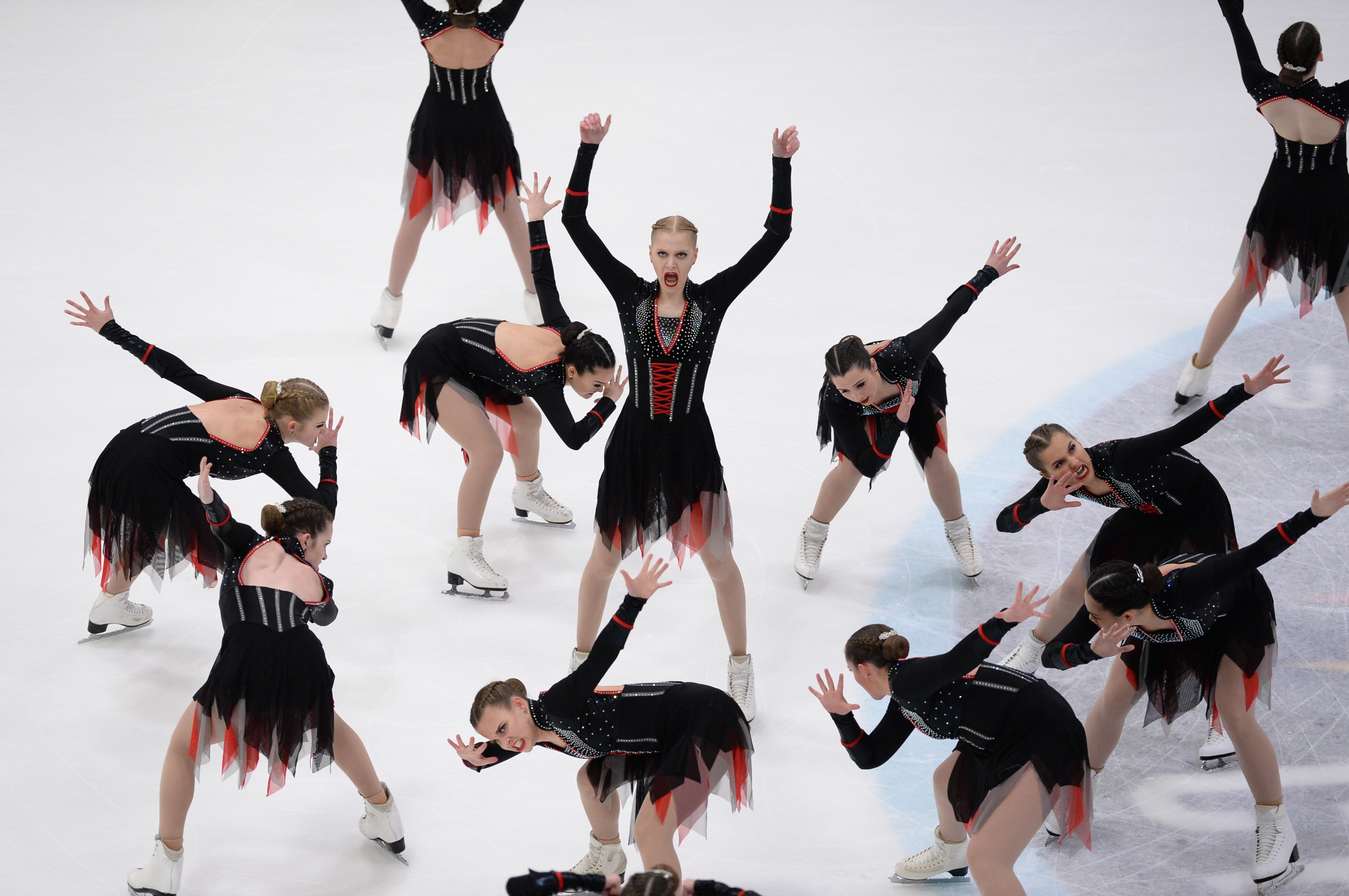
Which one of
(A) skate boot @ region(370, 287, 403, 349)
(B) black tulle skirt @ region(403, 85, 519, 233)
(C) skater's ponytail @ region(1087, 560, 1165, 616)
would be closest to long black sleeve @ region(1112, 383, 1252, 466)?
(C) skater's ponytail @ region(1087, 560, 1165, 616)

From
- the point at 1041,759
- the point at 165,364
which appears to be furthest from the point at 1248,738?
the point at 165,364

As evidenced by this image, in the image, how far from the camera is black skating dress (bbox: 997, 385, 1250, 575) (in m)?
3.84

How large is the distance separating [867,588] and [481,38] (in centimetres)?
272

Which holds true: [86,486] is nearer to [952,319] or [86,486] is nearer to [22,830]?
[22,830]

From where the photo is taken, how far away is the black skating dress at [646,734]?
127 inches

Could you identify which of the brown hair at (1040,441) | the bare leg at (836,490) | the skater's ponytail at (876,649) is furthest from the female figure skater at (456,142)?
the skater's ponytail at (876,649)

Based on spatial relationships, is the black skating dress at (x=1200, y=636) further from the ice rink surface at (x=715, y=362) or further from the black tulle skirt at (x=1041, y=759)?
the ice rink surface at (x=715, y=362)

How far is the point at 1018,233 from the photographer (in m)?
6.81

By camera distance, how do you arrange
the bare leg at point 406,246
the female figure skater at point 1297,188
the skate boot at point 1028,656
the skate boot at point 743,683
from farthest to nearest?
the bare leg at point 406,246, the female figure skater at point 1297,188, the skate boot at point 1028,656, the skate boot at point 743,683

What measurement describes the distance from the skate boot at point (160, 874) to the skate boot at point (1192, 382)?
421cm

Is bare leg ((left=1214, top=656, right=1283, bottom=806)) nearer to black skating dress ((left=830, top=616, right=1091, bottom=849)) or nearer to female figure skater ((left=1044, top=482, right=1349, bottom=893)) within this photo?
female figure skater ((left=1044, top=482, right=1349, bottom=893))

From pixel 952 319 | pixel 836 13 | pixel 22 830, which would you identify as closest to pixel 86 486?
pixel 22 830

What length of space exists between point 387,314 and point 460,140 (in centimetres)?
85

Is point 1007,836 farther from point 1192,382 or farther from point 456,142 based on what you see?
point 456,142
